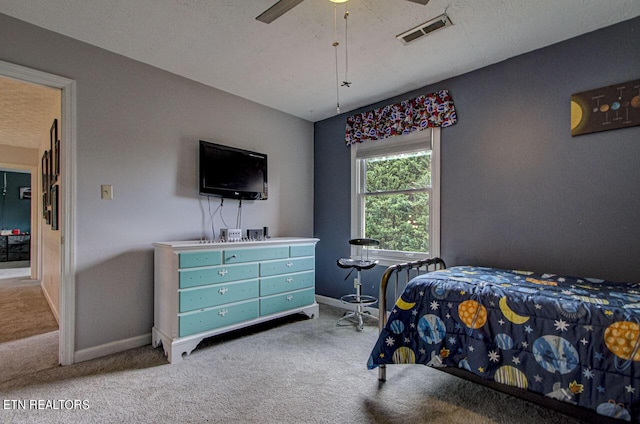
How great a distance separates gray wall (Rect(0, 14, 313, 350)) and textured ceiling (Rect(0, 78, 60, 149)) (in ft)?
1.58

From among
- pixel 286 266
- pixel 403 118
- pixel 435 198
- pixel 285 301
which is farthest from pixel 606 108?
pixel 285 301

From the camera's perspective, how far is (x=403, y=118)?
3.22m

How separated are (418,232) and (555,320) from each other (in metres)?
1.75

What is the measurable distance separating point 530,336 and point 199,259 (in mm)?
2272

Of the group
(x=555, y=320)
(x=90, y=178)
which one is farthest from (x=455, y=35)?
(x=90, y=178)

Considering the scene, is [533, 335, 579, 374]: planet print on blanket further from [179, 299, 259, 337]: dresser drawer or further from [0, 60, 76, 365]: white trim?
[0, 60, 76, 365]: white trim

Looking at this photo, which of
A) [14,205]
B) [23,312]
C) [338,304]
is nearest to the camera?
[23,312]

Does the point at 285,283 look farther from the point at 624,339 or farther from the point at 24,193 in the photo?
the point at 24,193

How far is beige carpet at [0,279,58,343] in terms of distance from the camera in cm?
295

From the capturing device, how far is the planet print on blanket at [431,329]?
1818 mm

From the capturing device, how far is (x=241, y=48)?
2436mm

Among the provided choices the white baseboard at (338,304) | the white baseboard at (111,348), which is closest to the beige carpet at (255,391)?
the white baseboard at (111,348)

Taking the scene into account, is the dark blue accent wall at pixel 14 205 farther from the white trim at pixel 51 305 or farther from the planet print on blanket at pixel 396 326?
the planet print on blanket at pixel 396 326

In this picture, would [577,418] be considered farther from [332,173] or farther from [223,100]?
[223,100]
